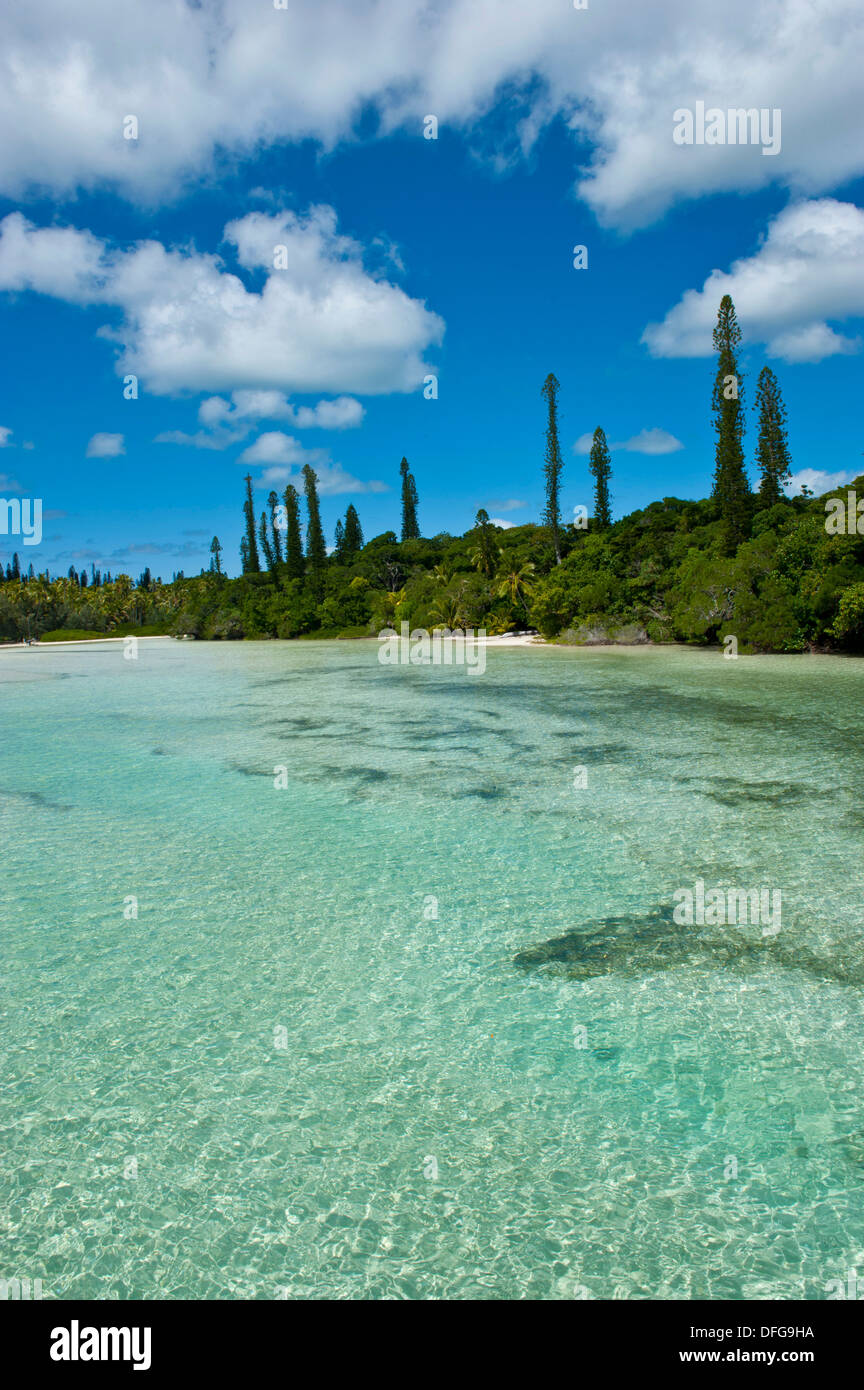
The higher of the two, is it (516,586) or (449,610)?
(516,586)

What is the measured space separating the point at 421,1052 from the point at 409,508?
280 ft

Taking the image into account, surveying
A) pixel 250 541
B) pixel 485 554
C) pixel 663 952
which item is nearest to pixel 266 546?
pixel 250 541

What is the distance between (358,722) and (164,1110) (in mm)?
12190

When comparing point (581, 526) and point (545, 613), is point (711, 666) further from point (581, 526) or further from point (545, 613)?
point (581, 526)

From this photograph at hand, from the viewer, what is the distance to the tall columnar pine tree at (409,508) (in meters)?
84.4

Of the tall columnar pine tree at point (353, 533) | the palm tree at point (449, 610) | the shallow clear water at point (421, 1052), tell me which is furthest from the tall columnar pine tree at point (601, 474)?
the shallow clear water at point (421, 1052)

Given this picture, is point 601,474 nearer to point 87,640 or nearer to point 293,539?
point 293,539

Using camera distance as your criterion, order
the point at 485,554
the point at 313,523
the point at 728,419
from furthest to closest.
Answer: the point at 313,523 → the point at 485,554 → the point at 728,419

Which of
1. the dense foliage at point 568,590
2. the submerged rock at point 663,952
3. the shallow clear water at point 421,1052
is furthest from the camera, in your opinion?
the dense foliage at point 568,590

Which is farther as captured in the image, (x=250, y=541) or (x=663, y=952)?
(x=250, y=541)

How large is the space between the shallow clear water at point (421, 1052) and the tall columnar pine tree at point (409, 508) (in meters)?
79.0

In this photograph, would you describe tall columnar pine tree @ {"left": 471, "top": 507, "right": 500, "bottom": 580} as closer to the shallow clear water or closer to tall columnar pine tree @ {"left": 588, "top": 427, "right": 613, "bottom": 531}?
tall columnar pine tree @ {"left": 588, "top": 427, "right": 613, "bottom": 531}

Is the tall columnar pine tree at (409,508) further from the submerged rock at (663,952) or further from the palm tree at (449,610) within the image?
the submerged rock at (663,952)

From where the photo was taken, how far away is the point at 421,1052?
12.6ft
